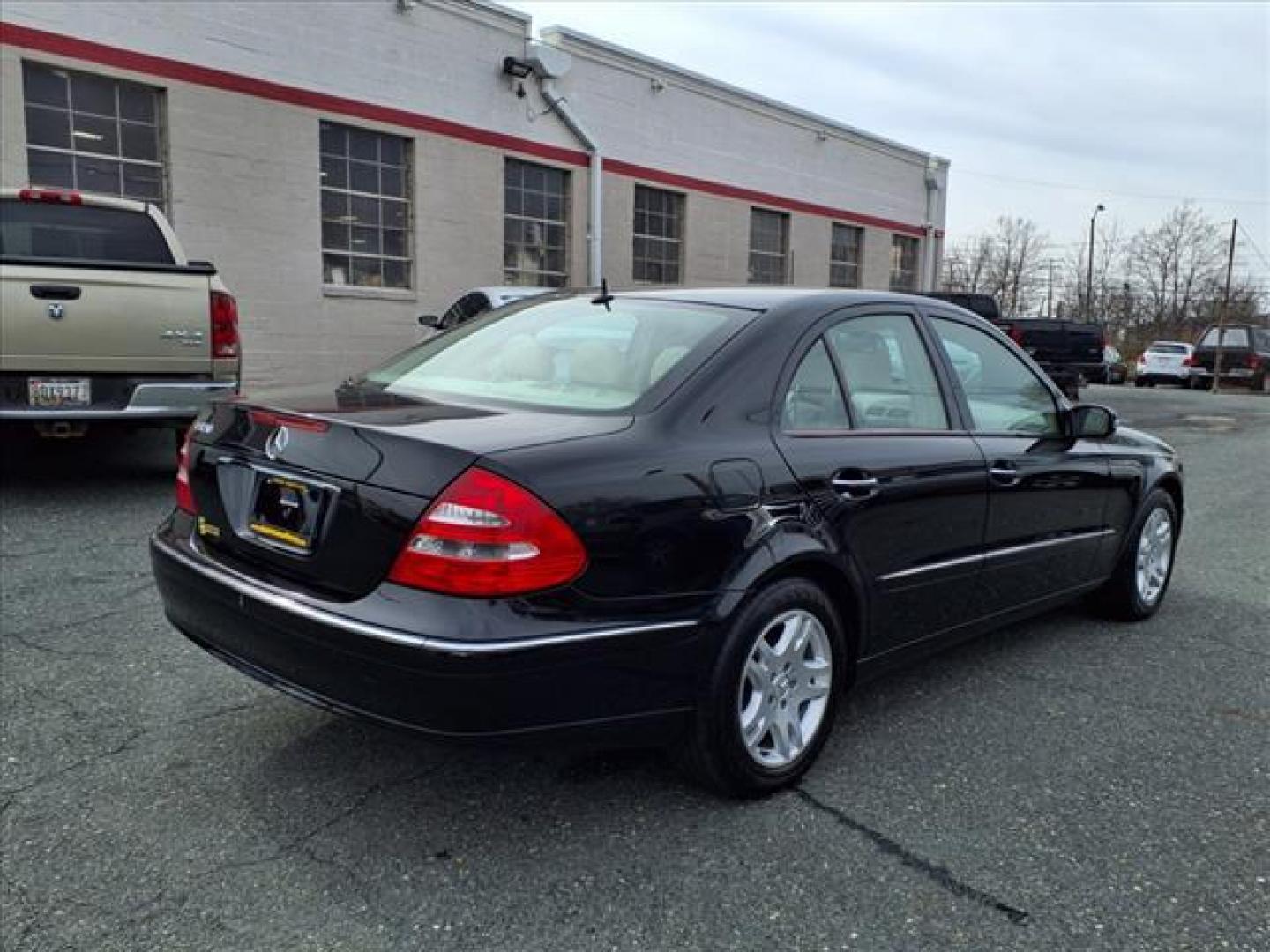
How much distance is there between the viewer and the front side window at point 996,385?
389 centimetres

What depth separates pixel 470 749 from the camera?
8.01 feet

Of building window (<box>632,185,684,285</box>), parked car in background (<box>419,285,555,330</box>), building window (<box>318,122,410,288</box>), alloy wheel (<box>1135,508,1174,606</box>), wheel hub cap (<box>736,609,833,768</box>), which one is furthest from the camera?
building window (<box>632,185,684,285</box>)

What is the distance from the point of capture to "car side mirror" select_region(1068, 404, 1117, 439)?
4.29 m

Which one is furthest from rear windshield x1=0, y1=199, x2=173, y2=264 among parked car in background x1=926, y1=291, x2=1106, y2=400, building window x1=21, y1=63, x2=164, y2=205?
parked car in background x1=926, y1=291, x2=1106, y2=400

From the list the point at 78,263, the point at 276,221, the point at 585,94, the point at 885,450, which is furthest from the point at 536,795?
the point at 585,94

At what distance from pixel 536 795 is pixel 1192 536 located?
224 inches

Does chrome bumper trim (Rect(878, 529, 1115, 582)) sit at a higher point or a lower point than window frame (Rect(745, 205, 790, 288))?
lower

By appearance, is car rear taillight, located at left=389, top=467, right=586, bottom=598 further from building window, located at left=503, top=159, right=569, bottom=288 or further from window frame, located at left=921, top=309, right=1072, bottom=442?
building window, located at left=503, top=159, right=569, bottom=288

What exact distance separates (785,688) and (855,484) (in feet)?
2.14

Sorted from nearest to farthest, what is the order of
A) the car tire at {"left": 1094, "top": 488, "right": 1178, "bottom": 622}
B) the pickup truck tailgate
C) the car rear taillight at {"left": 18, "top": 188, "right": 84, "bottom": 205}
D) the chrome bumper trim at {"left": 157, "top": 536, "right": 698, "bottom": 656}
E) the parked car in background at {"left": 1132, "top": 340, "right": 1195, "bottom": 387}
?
the chrome bumper trim at {"left": 157, "top": 536, "right": 698, "bottom": 656} < the car tire at {"left": 1094, "top": 488, "right": 1178, "bottom": 622} < the pickup truck tailgate < the car rear taillight at {"left": 18, "top": 188, "right": 84, "bottom": 205} < the parked car in background at {"left": 1132, "top": 340, "right": 1195, "bottom": 387}

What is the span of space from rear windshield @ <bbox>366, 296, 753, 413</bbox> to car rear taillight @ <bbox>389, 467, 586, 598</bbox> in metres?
0.52

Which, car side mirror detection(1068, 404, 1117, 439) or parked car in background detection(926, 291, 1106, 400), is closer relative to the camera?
car side mirror detection(1068, 404, 1117, 439)

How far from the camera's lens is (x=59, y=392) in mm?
6238

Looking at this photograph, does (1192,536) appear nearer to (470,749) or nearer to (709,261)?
(470,749)
